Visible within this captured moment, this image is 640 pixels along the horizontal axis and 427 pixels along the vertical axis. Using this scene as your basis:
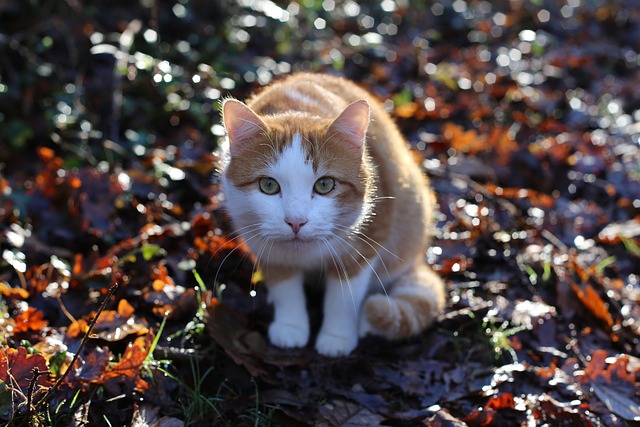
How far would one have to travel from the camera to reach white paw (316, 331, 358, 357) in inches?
107

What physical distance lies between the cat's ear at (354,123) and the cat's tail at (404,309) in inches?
26.6

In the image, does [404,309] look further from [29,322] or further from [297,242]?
[29,322]

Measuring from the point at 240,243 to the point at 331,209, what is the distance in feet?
2.06

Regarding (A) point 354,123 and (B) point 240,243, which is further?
(B) point 240,243

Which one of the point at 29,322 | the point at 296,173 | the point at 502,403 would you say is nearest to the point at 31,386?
the point at 29,322

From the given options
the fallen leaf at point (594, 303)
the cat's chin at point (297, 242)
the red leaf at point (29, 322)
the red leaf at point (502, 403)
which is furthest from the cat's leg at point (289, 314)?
the fallen leaf at point (594, 303)

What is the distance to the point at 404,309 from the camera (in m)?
2.72

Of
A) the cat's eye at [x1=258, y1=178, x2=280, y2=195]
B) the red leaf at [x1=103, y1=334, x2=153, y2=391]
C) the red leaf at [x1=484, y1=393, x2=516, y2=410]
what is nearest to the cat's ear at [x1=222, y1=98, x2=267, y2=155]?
the cat's eye at [x1=258, y1=178, x2=280, y2=195]

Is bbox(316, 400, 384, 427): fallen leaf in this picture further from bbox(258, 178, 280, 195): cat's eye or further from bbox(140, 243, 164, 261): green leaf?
bbox(140, 243, 164, 261): green leaf

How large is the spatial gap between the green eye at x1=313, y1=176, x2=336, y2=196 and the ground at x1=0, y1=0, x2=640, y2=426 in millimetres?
598

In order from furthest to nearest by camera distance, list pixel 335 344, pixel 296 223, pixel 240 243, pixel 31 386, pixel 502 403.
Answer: pixel 240 243
pixel 335 344
pixel 502 403
pixel 296 223
pixel 31 386

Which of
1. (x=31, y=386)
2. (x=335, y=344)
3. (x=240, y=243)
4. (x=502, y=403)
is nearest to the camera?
(x=31, y=386)

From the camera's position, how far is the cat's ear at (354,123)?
2.36 m

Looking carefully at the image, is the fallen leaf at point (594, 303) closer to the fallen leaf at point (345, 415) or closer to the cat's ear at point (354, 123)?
the fallen leaf at point (345, 415)
